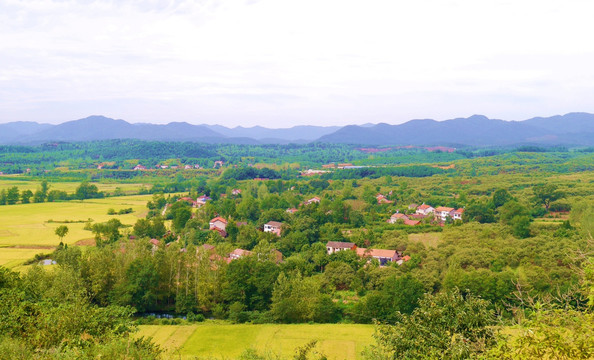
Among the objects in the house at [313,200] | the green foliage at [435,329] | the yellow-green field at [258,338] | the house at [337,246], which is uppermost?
the green foliage at [435,329]

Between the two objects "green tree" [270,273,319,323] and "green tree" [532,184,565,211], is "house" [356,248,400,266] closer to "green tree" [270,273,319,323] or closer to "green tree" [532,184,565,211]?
"green tree" [270,273,319,323]

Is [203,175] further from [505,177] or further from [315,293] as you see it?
[315,293]

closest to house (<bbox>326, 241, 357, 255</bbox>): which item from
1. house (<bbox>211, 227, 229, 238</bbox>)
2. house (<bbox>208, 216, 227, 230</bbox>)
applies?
house (<bbox>211, 227, 229, 238</bbox>)

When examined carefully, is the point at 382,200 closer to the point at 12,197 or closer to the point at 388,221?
the point at 388,221

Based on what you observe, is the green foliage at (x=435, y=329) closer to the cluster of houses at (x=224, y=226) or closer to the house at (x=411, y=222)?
the cluster of houses at (x=224, y=226)

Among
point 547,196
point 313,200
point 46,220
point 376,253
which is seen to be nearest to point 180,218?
point 46,220

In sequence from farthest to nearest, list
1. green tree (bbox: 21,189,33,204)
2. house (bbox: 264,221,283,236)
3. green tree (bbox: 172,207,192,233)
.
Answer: green tree (bbox: 21,189,33,204) < green tree (bbox: 172,207,192,233) < house (bbox: 264,221,283,236)

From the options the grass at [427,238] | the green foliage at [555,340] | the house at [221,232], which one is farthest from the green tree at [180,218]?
the green foliage at [555,340]
